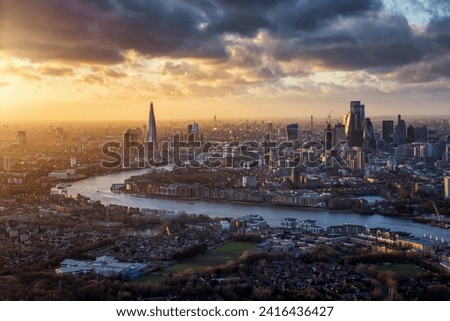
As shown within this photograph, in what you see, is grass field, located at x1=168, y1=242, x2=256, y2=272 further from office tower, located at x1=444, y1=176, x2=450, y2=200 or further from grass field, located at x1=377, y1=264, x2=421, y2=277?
office tower, located at x1=444, y1=176, x2=450, y2=200

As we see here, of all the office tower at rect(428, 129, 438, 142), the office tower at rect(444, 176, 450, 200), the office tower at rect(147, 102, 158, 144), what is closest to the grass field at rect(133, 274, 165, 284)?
the office tower at rect(147, 102, 158, 144)

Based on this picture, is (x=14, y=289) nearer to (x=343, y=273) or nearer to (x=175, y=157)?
(x=343, y=273)

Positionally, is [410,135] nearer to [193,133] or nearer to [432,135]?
[432,135]

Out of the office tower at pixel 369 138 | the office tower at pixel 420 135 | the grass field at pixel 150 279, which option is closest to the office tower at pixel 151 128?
the grass field at pixel 150 279

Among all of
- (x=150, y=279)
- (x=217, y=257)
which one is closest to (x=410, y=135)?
(x=217, y=257)

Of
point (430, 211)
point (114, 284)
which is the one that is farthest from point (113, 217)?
point (430, 211)

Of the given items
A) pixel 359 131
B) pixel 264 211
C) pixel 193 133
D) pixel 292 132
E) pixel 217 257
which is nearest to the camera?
pixel 217 257
